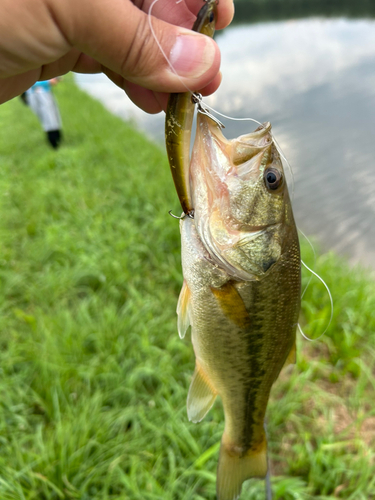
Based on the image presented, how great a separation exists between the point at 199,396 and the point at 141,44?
144cm

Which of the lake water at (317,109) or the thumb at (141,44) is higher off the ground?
the lake water at (317,109)

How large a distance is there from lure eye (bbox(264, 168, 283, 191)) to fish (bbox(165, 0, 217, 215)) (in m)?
0.33

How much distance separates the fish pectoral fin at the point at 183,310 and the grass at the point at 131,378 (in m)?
1.16

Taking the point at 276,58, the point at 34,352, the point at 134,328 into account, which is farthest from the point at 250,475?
the point at 276,58

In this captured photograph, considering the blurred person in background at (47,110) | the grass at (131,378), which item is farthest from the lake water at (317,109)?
the grass at (131,378)

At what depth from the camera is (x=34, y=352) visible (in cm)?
263

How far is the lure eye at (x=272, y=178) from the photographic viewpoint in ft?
4.23

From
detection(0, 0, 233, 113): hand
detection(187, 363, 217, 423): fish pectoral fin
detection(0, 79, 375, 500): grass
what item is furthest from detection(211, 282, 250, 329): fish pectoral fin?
detection(0, 79, 375, 500): grass

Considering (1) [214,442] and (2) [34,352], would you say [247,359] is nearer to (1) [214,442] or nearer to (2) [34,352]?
(1) [214,442]

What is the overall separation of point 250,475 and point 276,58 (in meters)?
15.5

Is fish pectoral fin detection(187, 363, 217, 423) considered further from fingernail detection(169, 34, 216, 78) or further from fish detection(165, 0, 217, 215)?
fingernail detection(169, 34, 216, 78)

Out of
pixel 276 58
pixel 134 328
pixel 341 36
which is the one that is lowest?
pixel 134 328

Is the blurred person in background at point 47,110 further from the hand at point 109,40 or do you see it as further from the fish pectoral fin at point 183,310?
the fish pectoral fin at point 183,310

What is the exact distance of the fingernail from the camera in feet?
3.72
